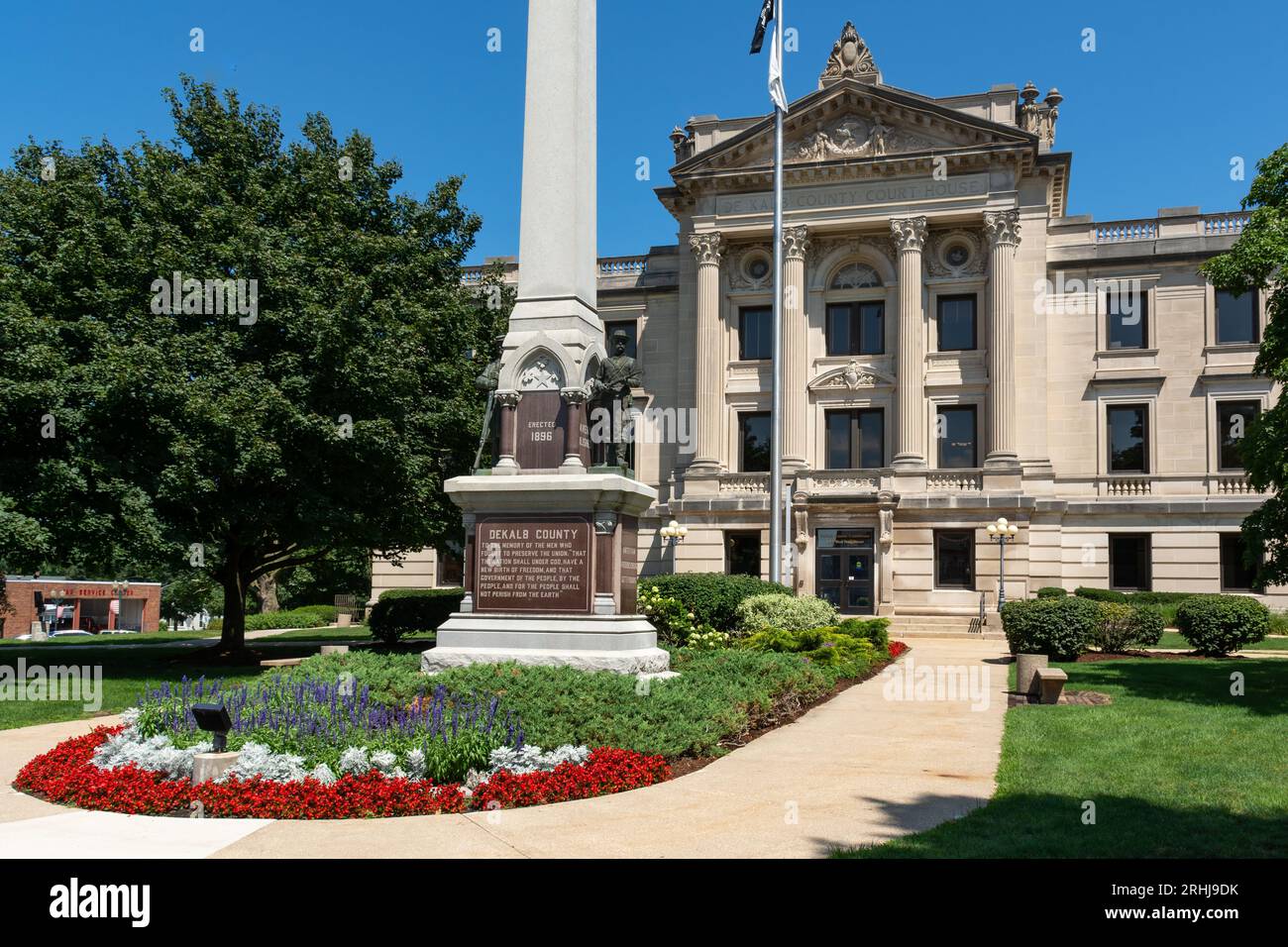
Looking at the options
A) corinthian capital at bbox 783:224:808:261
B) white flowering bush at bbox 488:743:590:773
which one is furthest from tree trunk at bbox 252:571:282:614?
white flowering bush at bbox 488:743:590:773

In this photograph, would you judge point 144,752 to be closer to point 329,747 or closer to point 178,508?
point 329,747

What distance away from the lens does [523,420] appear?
14.2 metres

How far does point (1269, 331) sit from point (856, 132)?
29.3 metres

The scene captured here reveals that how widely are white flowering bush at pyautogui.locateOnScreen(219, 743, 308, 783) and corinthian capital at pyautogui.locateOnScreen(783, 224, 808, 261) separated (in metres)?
37.3

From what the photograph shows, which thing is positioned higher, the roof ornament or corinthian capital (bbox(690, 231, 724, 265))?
the roof ornament

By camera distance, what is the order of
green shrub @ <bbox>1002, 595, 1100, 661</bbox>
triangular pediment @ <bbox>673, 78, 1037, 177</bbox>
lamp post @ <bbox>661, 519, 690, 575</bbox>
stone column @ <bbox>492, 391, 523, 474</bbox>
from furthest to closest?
1. triangular pediment @ <bbox>673, 78, 1037, 177</bbox>
2. lamp post @ <bbox>661, 519, 690, 575</bbox>
3. green shrub @ <bbox>1002, 595, 1100, 661</bbox>
4. stone column @ <bbox>492, 391, 523, 474</bbox>

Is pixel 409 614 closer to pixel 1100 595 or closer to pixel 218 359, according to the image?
pixel 218 359

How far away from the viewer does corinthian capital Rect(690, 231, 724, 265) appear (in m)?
44.6

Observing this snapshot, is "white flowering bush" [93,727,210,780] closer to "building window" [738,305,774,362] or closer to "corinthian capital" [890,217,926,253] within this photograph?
"building window" [738,305,774,362]

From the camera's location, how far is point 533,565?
13602 mm

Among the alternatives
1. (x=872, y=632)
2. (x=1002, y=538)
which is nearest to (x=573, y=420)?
(x=872, y=632)

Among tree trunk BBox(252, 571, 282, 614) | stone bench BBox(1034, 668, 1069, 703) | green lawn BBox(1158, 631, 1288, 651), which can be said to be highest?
stone bench BBox(1034, 668, 1069, 703)

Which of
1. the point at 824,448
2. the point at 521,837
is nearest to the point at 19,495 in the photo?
the point at 521,837

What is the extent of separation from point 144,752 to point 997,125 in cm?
3910
